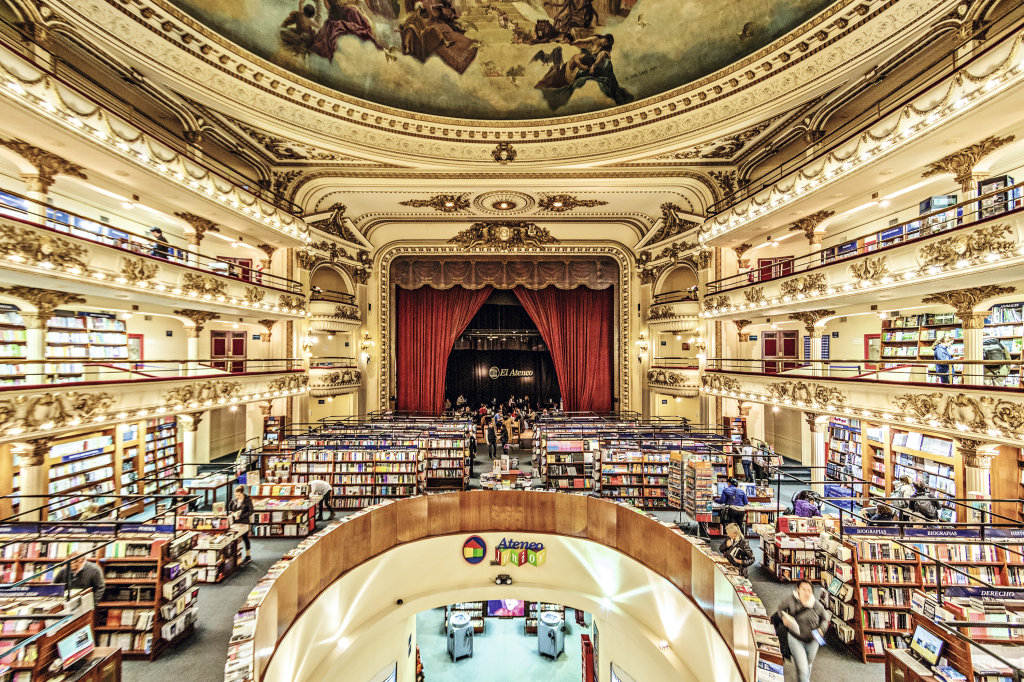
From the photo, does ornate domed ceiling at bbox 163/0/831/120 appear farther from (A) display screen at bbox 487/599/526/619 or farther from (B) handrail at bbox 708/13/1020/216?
(A) display screen at bbox 487/599/526/619

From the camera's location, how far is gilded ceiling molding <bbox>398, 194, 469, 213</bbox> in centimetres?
1340

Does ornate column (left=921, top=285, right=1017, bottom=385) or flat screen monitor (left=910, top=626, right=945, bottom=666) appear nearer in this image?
flat screen monitor (left=910, top=626, right=945, bottom=666)

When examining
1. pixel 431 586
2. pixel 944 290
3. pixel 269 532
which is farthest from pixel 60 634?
pixel 944 290

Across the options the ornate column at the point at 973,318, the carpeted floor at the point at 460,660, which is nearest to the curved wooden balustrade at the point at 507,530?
the carpeted floor at the point at 460,660

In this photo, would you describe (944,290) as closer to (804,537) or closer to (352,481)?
(804,537)

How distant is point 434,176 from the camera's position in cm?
1201

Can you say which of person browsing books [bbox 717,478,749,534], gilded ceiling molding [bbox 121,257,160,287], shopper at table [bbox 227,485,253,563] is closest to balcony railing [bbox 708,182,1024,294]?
person browsing books [bbox 717,478,749,534]

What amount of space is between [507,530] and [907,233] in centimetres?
845

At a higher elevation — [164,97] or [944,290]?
[164,97]

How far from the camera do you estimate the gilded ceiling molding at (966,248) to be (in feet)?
17.2

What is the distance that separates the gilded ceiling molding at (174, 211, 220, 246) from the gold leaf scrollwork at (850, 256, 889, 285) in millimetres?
13767

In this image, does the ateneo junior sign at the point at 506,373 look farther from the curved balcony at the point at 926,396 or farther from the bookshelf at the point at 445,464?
the curved balcony at the point at 926,396

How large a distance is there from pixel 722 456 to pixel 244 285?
458 inches

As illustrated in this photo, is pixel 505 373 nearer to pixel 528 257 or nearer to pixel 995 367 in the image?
pixel 528 257
